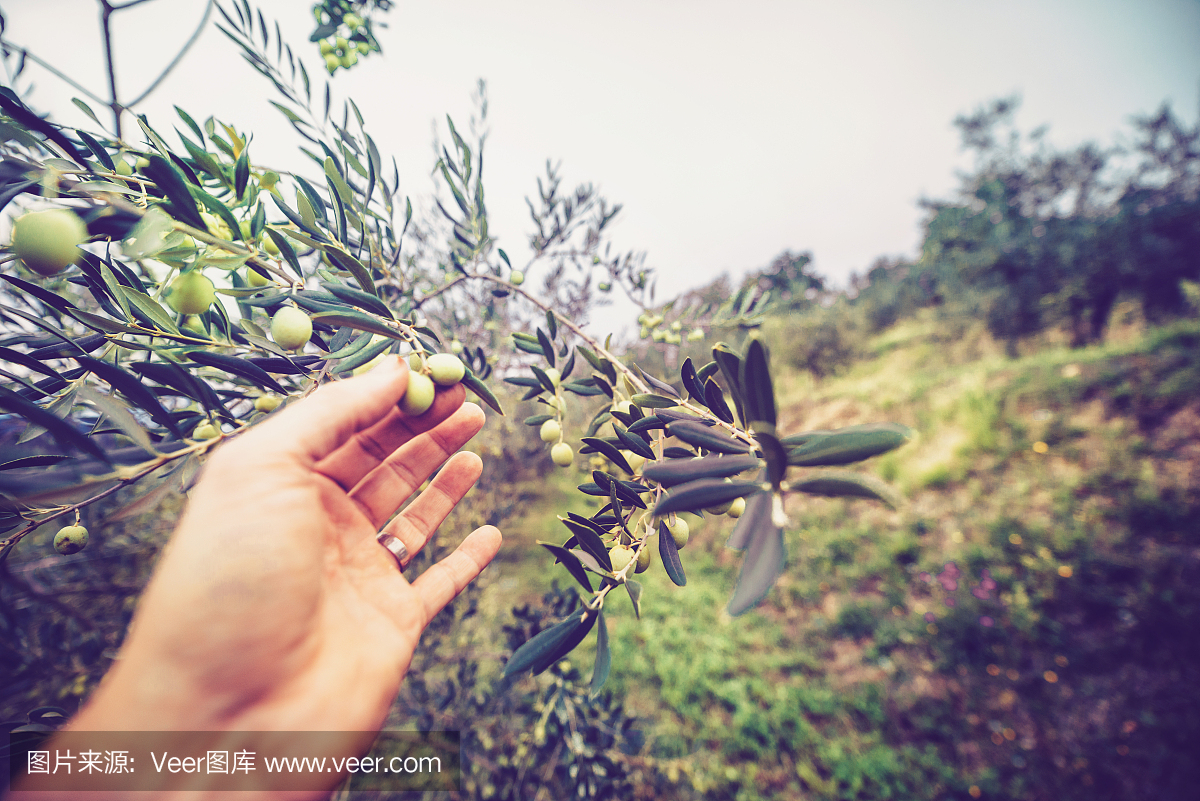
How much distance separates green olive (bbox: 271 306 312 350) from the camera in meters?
0.86

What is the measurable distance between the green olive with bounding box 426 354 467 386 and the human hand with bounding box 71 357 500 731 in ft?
0.18

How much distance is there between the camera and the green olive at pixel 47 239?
69cm

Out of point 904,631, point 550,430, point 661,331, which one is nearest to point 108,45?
point 550,430

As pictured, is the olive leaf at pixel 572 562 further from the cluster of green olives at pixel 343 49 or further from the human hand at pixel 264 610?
the cluster of green olives at pixel 343 49

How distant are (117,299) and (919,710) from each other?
489cm

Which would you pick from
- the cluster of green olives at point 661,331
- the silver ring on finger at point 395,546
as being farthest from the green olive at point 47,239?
the cluster of green olives at point 661,331

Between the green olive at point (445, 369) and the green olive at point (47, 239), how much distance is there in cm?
58

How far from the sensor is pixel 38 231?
0.70m

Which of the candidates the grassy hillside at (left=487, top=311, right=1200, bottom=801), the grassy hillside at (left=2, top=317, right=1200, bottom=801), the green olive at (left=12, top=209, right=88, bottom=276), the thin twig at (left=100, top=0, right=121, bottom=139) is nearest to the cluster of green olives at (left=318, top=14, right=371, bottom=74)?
the thin twig at (left=100, top=0, right=121, bottom=139)

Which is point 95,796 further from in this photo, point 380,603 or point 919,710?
point 919,710

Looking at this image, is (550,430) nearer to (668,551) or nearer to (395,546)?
(668,551)

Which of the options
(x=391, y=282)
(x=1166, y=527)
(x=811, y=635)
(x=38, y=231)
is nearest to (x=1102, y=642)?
(x=1166, y=527)

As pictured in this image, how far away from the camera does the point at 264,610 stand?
0.84 m

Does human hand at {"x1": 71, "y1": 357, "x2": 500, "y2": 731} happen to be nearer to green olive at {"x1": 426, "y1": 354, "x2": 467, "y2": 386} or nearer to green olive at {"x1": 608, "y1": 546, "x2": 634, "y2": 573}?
green olive at {"x1": 426, "y1": 354, "x2": 467, "y2": 386}
